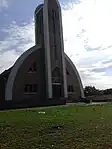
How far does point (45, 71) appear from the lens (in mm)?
57719

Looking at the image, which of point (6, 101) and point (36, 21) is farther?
point (36, 21)

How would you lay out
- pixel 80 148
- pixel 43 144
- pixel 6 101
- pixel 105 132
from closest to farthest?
pixel 80 148
pixel 43 144
pixel 105 132
pixel 6 101

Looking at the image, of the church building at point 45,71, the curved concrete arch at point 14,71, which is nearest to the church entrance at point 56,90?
the church building at point 45,71

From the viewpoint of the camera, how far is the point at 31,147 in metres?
7.50

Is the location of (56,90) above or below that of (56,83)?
below

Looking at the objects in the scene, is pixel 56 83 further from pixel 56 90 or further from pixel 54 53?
pixel 54 53

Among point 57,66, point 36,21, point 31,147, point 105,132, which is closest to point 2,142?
point 31,147

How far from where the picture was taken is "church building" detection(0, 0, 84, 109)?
2152 inches

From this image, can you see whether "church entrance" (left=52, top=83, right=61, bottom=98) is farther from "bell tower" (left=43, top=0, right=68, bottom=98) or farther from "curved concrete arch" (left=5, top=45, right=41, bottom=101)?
"curved concrete arch" (left=5, top=45, right=41, bottom=101)

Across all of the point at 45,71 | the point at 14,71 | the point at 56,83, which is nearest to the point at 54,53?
the point at 45,71

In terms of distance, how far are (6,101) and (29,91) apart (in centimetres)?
539

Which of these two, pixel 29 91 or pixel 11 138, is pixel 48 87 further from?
pixel 11 138

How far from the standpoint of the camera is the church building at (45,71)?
5467 centimetres

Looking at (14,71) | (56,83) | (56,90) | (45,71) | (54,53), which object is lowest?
(56,90)
